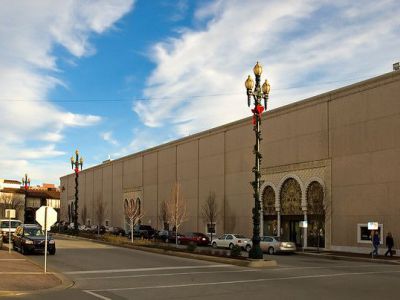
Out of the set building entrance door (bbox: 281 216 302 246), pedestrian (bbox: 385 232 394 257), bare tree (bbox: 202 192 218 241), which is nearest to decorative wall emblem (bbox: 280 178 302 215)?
building entrance door (bbox: 281 216 302 246)

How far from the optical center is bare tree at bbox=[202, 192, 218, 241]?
59100 millimetres

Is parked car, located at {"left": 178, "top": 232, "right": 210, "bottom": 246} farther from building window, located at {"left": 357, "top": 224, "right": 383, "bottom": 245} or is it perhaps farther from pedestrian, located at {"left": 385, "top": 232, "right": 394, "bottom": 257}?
pedestrian, located at {"left": 385, "top": 232, "right": 394, "bottom": 257}

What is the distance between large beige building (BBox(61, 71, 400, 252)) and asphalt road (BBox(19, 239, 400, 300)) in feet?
61.3

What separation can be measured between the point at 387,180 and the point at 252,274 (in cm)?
2089

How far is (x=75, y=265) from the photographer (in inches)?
958

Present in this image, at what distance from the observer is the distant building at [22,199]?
12012cm

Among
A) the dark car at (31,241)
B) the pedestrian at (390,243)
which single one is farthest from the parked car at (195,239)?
the dark car at (31,241)

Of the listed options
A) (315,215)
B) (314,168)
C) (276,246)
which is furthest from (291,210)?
(276,246)

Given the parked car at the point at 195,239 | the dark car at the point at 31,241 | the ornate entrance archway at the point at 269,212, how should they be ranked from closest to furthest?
the dark car at the point at 31,241 → the ornate entrance archway at the point at 269,212 → the parked car at the point at 195,239

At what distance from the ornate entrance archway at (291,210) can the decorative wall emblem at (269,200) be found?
1615mm

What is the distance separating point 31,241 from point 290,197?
26.5 metres

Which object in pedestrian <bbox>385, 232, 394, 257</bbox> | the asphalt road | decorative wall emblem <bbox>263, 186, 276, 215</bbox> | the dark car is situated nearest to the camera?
the asphalt road

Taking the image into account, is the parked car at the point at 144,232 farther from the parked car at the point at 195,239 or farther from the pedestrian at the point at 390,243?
the pedestrian at the point at 390,243

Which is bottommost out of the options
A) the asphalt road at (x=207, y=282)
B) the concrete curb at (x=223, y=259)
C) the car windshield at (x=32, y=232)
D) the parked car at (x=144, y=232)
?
the parked car at (x=144, y=232)
